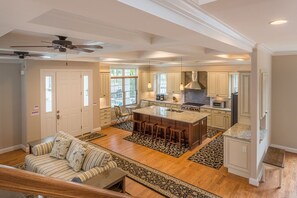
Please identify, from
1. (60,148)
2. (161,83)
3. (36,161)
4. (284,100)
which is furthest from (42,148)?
(161,83)

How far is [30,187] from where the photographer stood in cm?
59

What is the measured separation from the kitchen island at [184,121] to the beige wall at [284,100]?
2.18 metres

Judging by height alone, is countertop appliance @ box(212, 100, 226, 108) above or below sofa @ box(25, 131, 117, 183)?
above

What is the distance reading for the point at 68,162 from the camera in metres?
4.11

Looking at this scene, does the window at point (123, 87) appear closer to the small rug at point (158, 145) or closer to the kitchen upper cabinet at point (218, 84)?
the small rug at point (158, 145)

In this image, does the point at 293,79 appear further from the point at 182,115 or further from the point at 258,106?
the point at 182,115

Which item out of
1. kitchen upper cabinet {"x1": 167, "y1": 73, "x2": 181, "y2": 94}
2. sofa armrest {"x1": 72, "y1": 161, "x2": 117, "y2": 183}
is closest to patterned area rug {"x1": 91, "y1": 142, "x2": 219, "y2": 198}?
sofa armrest {"x1": 72, "y1": 161, "x2": 117, "y2": 183}

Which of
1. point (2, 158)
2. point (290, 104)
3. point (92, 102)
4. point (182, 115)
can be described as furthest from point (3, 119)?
point (290, 104)

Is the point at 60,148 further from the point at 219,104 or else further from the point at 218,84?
the point at 218,84

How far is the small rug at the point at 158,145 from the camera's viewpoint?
5.93 metres

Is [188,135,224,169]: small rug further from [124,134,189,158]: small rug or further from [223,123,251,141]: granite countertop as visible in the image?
[223,123,251,141]: granite countertop

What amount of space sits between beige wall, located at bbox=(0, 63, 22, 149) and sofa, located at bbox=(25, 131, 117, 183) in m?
2.28

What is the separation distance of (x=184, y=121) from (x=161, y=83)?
495 centimetres

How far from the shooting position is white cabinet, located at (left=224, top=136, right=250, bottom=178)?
435 centimetres
